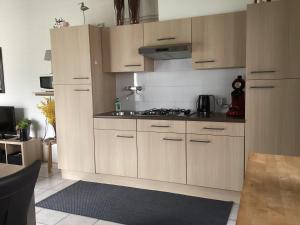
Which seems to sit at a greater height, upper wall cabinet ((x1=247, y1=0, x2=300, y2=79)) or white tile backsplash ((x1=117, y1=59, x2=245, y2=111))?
upper wall cabinet ((x1=247, y1=0, x2=300, y2=79))

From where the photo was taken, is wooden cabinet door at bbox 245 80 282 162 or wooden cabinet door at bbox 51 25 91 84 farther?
wooden cabinet door at bbox 51 25 91 84

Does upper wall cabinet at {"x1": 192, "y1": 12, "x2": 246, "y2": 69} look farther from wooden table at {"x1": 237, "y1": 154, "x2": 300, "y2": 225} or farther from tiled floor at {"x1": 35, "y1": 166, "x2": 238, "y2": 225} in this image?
wooden table at {"x1": 237, "y1": 154, "x2": 300, "y2": 225}

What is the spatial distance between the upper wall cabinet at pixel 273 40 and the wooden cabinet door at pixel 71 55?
180cm

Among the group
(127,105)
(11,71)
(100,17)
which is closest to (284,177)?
(127,105)

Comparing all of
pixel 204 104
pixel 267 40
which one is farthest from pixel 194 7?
pixel 204 104

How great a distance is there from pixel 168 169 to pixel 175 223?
2.33 ft

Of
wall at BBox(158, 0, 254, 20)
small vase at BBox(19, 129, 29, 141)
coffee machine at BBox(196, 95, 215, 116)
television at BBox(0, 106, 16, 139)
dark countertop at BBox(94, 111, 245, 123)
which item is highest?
wall at BBox(158, 0, 254, 20)

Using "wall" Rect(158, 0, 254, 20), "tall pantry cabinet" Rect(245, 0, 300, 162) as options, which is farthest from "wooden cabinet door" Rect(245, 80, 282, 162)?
"wall" Rect(158, 0, 254, 20)

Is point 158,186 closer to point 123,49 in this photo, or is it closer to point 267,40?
point 123,49

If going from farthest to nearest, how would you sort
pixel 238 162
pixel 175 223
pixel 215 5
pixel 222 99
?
pixel 222 99 < pixel 215 5 < pixel 238 162 < pixel 175 223

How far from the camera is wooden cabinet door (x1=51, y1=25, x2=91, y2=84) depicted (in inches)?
137

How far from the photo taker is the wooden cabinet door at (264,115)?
2740 millimetres

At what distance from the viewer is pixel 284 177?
1.25m

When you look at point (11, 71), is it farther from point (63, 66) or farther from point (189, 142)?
point (189, 142)
